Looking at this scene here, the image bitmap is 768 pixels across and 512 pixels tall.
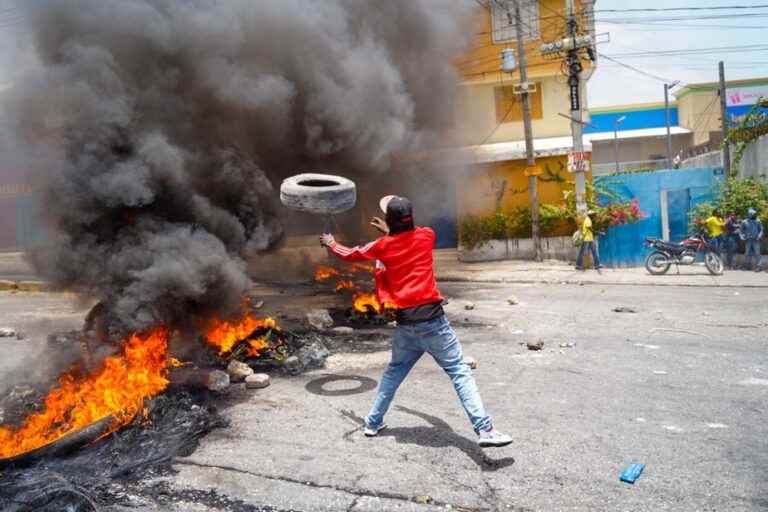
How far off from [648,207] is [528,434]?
1301 cm

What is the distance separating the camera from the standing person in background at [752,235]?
12.6 m

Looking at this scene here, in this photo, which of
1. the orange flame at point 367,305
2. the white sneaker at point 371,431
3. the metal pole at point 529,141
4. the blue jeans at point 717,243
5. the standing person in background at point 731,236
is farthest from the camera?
the metal pole at point 529,141

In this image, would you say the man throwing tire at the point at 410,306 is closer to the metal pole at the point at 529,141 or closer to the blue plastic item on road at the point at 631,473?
the blue plastic item on road at the point at 631,473

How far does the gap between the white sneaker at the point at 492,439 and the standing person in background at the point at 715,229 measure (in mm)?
11896

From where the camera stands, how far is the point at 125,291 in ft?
16.9

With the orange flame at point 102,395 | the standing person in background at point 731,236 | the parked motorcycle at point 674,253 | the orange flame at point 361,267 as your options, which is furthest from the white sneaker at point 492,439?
the standing person in background at point 731,236

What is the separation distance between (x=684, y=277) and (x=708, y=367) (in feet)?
25.7

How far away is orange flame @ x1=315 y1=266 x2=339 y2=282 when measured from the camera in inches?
519

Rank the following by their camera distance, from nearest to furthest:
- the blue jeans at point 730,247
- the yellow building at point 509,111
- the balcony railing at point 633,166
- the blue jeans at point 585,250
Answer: the blue jeans at point 730,247
the blue jeans at point 585,250
the yellow building at point 509,111
the balcony railing at point 633,166

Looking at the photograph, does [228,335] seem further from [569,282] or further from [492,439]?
[569,282]

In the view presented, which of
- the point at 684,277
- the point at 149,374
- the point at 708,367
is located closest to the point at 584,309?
the point at 708,367

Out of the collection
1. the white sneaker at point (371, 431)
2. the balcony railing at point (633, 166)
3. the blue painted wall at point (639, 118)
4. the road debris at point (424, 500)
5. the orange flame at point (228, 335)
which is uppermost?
the blue painted wall at point (639, 118)

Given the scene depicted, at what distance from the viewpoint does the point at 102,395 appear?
4.70 m

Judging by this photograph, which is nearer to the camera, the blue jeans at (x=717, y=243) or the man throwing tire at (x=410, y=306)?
the man throwing tire at (x=410, y=306)
